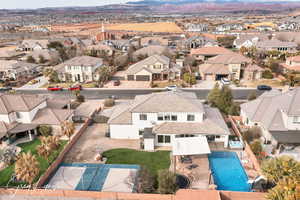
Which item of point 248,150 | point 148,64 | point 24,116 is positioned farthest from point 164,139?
point 148,64

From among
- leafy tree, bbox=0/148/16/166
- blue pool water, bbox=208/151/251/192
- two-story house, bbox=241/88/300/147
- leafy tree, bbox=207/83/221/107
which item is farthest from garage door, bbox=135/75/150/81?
leafy tree, bbox=0/148/16/166

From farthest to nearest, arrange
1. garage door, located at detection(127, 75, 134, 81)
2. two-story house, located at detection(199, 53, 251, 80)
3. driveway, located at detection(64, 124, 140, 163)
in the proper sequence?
garage door, located at detection(127, 75, 134, 81) → two-story house, located at detection(199, 53, 251, 80) → driveway, located at detection(64, 124, 140, 163)

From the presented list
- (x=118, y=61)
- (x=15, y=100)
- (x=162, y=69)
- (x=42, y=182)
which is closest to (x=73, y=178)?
(x=42, y=182)

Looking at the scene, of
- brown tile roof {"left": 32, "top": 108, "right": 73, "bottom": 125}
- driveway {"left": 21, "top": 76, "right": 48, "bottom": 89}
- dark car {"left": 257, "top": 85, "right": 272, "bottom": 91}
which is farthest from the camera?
driveway {"left": 21, "top": 76, "right": 48, "bottom": 89}

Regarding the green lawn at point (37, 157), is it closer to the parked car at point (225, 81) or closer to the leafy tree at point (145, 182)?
the leafy tree at point (145, 182)

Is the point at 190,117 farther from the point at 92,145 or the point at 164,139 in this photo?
the point at 92,145

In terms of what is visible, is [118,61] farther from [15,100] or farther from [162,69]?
[15,100]

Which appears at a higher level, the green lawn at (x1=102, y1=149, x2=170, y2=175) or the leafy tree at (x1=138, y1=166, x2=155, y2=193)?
the leafy tree at (x1=138, y1=166, x2=155, y2=193)

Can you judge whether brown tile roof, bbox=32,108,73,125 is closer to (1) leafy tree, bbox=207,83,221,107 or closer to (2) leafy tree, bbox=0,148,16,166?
(2) leafy tree, bbox=0,148,16,166
